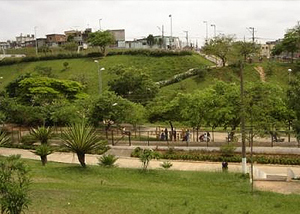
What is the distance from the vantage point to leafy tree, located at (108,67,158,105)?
46.1 metres

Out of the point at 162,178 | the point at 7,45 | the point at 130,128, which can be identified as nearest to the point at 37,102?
the point at 130,128

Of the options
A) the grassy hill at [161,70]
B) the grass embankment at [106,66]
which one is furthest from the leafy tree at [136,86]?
the grass embankment at [106,66]

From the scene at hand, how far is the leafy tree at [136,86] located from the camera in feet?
151

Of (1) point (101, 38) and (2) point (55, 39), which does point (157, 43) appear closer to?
(1) point (101, 38)

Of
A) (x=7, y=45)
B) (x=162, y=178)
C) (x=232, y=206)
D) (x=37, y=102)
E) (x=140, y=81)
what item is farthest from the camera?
(x=7, y=45)

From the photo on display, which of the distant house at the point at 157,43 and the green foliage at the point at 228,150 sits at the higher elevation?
the distant house at the point at 157,43

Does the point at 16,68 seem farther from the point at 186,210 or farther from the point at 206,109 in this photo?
the point at 186,210

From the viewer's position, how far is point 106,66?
207ft

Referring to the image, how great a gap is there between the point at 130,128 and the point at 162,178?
2189 centimetres

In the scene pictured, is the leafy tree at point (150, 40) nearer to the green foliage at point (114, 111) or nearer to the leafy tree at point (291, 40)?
the leafy tree at point (291, 40)

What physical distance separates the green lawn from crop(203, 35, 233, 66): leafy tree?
37952 mm

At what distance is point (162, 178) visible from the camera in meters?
18.0

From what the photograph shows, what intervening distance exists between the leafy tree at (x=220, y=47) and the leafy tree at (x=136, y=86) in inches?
520

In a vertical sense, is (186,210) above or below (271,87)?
below
